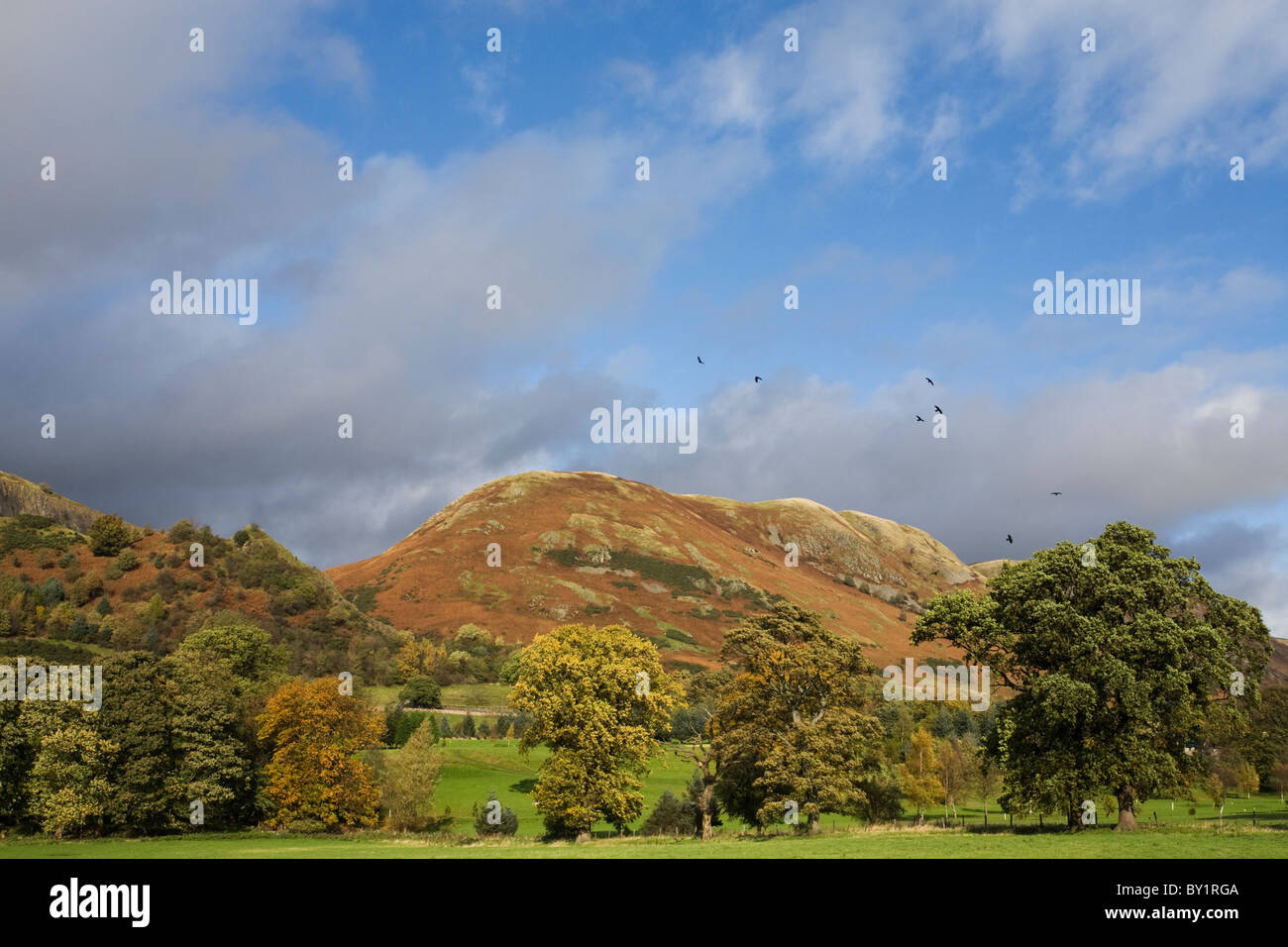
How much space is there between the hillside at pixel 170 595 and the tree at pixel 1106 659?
416 ft

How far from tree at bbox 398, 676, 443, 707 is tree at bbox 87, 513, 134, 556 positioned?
8063 centimetres

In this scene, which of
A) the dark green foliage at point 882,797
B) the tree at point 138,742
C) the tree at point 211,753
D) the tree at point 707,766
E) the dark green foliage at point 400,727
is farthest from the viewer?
the dark green foliage at point 400,727

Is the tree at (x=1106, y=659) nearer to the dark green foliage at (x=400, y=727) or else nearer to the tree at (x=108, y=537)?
the dark green foliage at (x=400, y=727)

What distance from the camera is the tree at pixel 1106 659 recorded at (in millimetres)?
45812

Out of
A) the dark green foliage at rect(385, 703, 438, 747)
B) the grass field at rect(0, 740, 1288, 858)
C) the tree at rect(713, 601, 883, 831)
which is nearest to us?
the grass field at rect(0, 740, 1288, 858)

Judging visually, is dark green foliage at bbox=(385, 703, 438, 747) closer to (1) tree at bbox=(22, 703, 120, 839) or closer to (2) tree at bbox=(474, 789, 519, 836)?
(2) tree at bbox=(474, 789, 519, 836)

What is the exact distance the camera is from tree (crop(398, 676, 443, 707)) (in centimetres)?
15050

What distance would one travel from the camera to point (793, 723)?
57344 millimetres

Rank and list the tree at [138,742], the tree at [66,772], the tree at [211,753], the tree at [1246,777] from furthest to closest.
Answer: the tree at [1246,777], the tree at [211,753], the tree at [138,742], the tree at [66,772]

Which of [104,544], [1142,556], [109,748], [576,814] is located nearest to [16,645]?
[104,544]

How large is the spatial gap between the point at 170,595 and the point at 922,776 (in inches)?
5737

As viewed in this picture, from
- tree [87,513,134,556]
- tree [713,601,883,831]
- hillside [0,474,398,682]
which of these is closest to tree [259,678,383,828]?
tree [713,601,883,831]

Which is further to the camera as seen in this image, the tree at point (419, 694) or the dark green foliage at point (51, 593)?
the dark green foliage at point (51, 593)

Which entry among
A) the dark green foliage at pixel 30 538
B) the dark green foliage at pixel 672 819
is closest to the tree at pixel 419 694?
the dark green foliage at pixel 30 538
